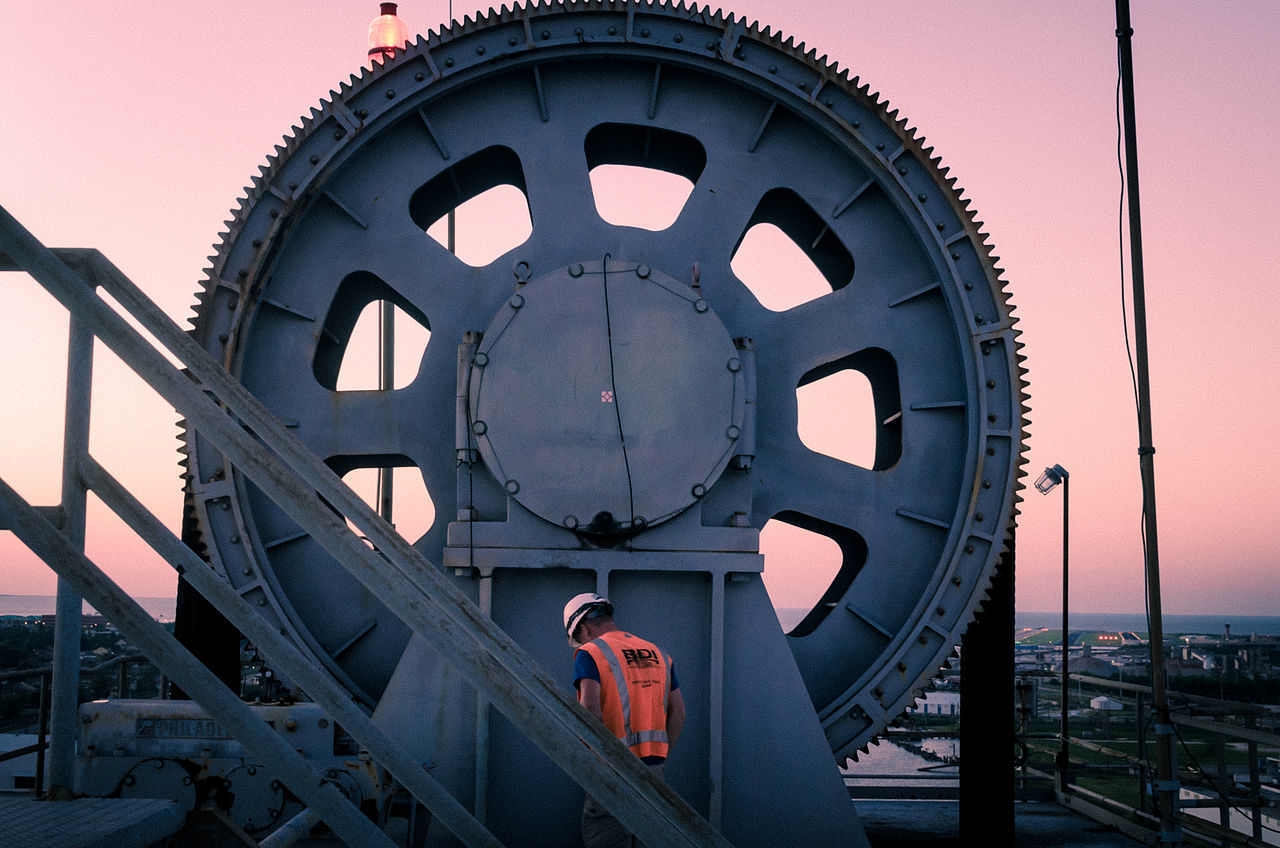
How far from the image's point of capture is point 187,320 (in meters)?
6.12

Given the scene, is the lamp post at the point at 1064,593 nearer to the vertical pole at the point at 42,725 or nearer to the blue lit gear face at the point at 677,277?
the blue lit gear face at the point at 677,277

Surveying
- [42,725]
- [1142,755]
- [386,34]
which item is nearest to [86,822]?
[42,725]

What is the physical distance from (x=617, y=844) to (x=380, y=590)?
274cm

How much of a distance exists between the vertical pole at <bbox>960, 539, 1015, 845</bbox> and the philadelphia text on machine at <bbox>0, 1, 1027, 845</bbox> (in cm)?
64

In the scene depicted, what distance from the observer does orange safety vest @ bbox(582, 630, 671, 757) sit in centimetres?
463

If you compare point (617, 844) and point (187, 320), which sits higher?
point (187, 320)

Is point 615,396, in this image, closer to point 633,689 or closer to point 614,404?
point 614,404

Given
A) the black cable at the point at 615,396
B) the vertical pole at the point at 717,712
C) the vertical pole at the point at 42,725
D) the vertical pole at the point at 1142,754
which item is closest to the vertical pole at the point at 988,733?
the vertical pole at the point at 1142,754

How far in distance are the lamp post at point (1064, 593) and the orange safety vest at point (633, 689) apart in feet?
18.0

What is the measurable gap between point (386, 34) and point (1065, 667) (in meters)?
7.61

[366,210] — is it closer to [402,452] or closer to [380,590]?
[402,452]

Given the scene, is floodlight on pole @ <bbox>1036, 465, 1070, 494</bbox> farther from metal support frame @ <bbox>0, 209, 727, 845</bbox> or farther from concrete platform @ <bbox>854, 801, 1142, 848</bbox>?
metal support frame @ <bbox>0, 209, 727, 845</bbox>

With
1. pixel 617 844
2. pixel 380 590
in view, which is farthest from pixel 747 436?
pixel 380 590

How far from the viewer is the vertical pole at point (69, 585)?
10.9ft
